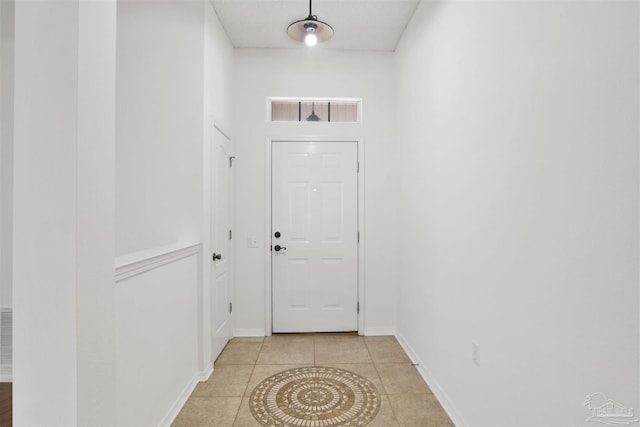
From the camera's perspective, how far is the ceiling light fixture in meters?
2.57

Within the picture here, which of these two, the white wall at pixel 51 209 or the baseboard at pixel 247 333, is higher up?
the white wall at pixel 51 209

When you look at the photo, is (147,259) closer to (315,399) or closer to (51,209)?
(51,209)

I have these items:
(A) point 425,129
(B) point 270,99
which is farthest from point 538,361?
(B) point 270,99

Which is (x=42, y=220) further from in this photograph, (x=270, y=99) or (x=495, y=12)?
(x=270, y=99)

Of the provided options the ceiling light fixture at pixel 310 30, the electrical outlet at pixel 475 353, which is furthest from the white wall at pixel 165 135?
the electrical outlet at pixel 475 353

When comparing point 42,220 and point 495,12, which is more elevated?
point 495,12

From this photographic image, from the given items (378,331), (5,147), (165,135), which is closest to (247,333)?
(378,331)

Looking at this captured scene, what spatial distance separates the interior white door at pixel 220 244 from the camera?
2814 mm

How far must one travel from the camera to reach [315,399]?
7.47ft

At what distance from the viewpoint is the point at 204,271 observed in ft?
8.41

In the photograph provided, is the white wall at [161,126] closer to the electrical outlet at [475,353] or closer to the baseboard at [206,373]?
the baseboard at [206,373]

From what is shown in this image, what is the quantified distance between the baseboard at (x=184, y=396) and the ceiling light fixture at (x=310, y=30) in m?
2.70

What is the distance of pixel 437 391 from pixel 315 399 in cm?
84

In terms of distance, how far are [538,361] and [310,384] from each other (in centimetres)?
162
